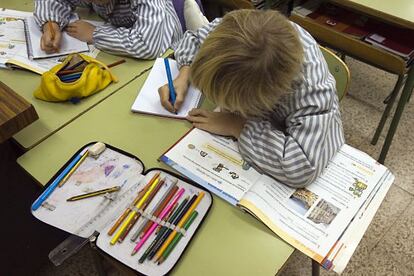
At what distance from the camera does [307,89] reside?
92cm

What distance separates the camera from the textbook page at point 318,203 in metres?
0.82

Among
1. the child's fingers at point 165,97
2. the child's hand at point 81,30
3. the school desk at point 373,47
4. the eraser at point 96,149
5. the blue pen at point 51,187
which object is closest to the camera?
the blue pen at point 51,187

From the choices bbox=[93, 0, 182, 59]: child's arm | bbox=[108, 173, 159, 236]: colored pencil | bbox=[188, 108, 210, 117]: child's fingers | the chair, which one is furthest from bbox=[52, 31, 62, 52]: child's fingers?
the chair

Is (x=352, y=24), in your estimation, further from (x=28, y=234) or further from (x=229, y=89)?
(x=28, y=234)

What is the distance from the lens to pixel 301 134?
92cm

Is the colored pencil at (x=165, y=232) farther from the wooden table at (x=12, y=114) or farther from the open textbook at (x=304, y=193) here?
the wooden table at (x=12, y=114)

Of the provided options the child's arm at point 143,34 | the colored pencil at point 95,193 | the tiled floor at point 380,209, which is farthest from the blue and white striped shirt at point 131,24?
the tiled floor at point 380,209

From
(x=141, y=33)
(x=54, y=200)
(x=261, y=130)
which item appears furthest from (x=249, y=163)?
(x=141, y=33)

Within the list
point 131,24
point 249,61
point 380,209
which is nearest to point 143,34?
point 131,24

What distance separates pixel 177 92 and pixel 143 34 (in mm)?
299

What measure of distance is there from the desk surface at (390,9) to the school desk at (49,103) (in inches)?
36.0

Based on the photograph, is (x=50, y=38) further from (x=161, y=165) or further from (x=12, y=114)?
(x=161, y=165)

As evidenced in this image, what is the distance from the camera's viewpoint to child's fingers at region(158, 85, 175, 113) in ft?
3.62

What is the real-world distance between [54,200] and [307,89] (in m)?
0.68
